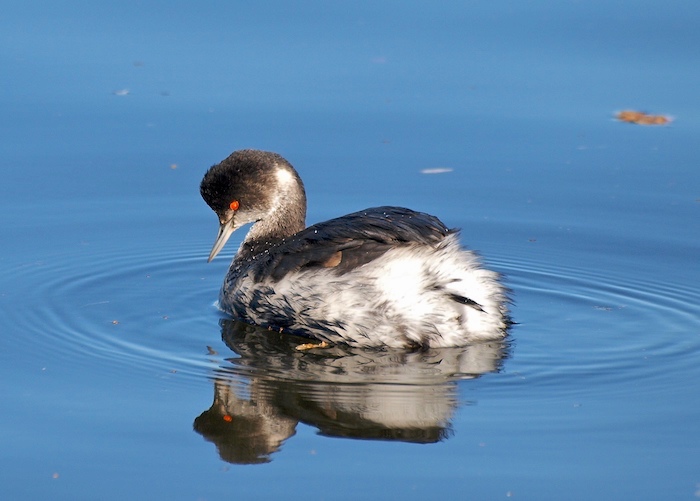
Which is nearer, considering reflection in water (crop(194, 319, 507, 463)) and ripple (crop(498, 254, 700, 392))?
reflection in water (crop(194, 319, 507, 463))

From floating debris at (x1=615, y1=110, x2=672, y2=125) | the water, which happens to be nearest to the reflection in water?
the water

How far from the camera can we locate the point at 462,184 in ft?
31.8

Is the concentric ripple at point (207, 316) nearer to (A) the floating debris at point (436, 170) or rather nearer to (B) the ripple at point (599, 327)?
(B) the ripple at point (599, 327)

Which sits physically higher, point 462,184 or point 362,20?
point 362,20

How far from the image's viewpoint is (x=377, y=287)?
710cm

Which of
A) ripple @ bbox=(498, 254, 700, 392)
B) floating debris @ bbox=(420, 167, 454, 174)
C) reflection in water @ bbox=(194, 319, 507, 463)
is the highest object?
floating debris @ bbox=(420, 167, 454, 174)

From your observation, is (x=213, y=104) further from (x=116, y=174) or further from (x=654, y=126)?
(x=654, y=126)

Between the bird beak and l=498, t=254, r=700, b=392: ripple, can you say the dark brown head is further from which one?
l=498, t=254, r=700, b=392: ripple

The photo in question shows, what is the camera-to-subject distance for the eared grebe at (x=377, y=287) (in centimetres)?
710

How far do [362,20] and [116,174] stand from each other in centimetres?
309

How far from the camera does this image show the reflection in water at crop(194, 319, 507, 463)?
610 cm

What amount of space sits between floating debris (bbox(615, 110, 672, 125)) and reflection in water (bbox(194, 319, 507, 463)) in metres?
3.83

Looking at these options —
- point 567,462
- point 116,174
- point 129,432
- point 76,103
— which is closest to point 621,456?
point 567,462

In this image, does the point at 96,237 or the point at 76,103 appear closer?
the point at 96,237
